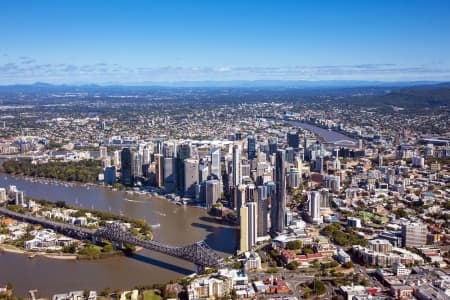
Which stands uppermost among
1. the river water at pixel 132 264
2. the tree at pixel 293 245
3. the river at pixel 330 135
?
the river at pixel 330 135

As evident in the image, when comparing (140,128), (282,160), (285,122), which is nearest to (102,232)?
(282,160)

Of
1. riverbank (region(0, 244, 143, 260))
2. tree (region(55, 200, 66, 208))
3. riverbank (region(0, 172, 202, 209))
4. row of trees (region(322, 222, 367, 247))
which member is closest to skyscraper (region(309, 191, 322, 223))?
row of trees (region(322, 222, 367, 247))

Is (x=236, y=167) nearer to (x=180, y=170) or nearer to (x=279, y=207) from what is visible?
(x=180, y=170)

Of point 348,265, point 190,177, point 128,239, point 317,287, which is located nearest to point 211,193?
point 190,177

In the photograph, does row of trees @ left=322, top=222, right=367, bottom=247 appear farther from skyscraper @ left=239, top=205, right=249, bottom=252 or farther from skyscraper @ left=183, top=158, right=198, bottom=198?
skyscraper @ left=183, top=158, right=198, bottom=198

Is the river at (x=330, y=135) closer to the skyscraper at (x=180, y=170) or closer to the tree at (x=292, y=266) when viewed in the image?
the skyscraper at (x=180, y=170)

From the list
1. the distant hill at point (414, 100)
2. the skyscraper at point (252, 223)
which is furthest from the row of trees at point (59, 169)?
the distant hill at point (414, 100)
